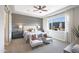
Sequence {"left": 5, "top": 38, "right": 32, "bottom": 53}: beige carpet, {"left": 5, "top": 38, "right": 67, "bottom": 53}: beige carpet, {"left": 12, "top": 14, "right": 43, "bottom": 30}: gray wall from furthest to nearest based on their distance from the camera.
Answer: {"left": 12, "top": 14, "right": 43, "bottom": 30}: gray wall → {"left": 5, "top": 38, "right": 32, "bottom": 53}: beige carpet → {"left": 5, "top": 38, "right": 67, "bottom": 53}: beige carpet

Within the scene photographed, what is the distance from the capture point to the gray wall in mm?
6158

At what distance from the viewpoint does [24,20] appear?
21.5 ft

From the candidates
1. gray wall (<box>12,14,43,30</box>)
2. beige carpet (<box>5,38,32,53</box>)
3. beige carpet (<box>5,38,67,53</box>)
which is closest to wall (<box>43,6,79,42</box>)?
beige carpet (<box>5,38,67,53</box>)

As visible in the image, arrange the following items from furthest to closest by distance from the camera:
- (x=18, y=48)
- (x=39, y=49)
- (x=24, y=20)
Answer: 1. (x=24, y=20)
2. (x=18, y=48)
3. (x=39, y=49)

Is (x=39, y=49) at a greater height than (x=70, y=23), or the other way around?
(x=70, y=23)

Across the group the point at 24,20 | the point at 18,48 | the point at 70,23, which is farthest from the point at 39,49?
the point at 24,20

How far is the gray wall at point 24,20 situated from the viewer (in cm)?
616

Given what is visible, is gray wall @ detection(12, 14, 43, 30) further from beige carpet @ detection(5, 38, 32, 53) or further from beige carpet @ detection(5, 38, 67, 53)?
beige carpet @ detection(5, 38, 67, 53)

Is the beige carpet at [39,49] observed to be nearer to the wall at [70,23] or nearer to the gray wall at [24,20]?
the wall at [70,23]

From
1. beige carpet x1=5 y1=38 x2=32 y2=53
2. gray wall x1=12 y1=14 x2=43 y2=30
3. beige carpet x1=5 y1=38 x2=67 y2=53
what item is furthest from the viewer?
gray wall x1=12 y1=14 x2=43 y2=30

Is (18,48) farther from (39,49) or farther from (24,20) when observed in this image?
(24,20)
